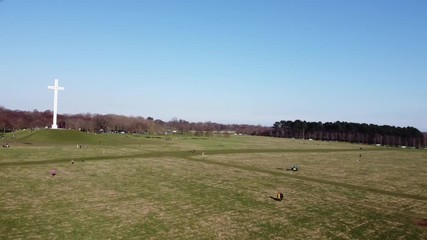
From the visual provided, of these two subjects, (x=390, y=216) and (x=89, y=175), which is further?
(x=89, y=175)

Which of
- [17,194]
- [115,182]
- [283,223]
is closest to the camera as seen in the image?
[283,223]

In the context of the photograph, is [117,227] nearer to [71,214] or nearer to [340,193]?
[71,214]

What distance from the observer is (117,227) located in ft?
78.4

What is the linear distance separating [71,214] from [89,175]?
1809cm

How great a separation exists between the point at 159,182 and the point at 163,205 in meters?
10.7

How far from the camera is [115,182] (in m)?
40.0

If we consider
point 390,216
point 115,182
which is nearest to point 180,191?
point 115,182

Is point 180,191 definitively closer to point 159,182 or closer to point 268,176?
point 159,182

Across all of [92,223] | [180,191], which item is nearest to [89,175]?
[180,191]

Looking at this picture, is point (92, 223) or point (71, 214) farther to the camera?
point (71, 214)

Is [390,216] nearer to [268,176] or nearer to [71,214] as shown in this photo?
[268,176]

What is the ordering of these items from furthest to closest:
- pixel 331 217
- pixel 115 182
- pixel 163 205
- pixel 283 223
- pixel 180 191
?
pixel 115 182 < pixel 180 191 < pixel 163 205 < pixel 331 217 < pixel 283 223

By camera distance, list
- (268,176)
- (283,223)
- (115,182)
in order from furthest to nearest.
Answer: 1. (268,176)
2. (115,182)
3. (283,223)

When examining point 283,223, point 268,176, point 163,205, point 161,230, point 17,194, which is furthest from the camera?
point 268,176
